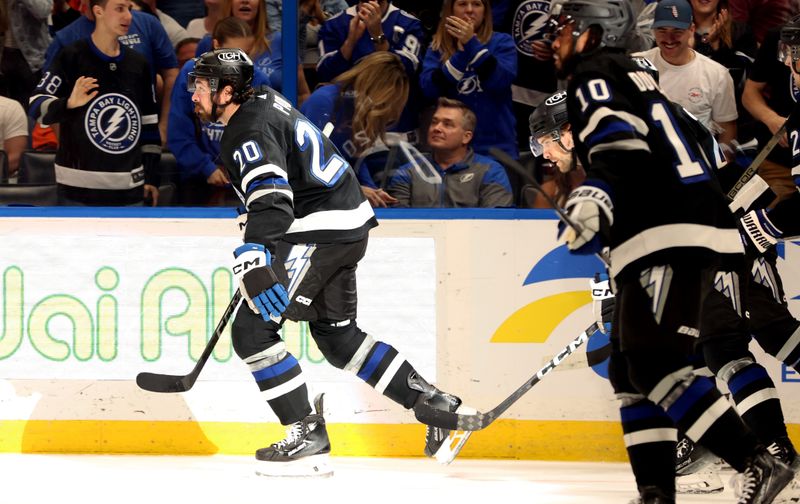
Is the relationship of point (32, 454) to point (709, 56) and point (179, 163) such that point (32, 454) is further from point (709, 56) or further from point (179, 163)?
point (709, 56)

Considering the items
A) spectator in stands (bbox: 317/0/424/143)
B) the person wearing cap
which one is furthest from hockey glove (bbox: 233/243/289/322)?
the person wearing cap

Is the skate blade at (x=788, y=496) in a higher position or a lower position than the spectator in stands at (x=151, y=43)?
lower

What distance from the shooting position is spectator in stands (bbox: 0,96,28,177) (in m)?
4.74

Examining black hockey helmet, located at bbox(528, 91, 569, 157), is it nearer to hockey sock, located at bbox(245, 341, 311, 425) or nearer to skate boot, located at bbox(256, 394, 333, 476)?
hockey sock, located at bbox(245, 341, 311, 425)

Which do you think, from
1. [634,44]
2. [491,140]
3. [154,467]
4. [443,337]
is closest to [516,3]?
[491,140]

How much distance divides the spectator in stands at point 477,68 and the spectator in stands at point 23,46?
1.44 meters

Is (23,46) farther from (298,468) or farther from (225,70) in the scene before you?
(298,468)

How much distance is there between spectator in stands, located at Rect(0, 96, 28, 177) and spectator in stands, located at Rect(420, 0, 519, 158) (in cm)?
150

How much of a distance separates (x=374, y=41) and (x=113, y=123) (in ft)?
3.33

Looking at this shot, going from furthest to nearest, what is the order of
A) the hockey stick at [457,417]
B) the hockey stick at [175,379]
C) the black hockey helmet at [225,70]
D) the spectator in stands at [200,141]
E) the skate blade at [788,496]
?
1. the spectator in stands at [200,141]
2. the hockey stick at [175,379]
3. the hockey stick at [457,417]
4. the black hockey helmet at [225,70]
5. the skate blade at [788,496]

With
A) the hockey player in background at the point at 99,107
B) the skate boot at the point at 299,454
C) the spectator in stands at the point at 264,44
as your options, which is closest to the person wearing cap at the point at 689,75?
the spectator in stands at the point at 264,44

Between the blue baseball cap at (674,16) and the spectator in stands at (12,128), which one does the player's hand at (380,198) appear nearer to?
the blue baseball cap at (674,16)

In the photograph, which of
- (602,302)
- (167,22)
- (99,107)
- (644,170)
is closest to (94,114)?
(99,107)

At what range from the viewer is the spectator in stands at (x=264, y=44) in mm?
4641
